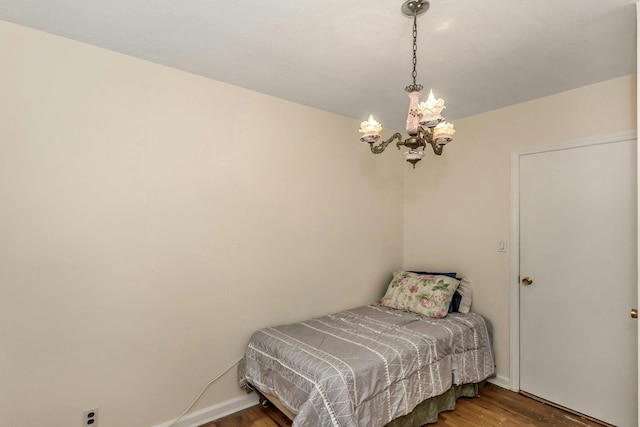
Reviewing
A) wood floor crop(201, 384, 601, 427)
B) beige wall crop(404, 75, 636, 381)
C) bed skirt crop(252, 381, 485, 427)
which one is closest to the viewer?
bed skirt crop(252, 381, 485, 427)

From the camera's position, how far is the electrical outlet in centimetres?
186

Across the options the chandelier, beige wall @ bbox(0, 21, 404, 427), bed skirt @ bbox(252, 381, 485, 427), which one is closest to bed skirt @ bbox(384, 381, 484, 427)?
bed skirt @ bbox(252, 381, 485, 427)

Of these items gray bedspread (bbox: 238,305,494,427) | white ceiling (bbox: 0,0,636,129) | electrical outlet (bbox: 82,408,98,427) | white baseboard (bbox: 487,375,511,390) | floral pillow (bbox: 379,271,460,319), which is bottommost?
white baseboard (bbox: 487,375,511,390)

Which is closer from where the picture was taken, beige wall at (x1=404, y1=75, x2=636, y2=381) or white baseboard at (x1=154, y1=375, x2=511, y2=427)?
white baseboard at (x1=154, y1=375, x2=511, y2=427)

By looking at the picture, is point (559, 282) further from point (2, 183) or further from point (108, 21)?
point (2, 183)

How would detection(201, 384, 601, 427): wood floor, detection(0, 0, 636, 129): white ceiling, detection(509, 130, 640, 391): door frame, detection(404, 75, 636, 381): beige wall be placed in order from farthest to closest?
detection(509, 130, 640, 391): door frame, detection(404, 75, 636, 381): beige wall, detection(201, 384, 601, 427): wood floor, detection(0, 0, 636, 129): white ceiling

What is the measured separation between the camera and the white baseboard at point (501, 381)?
2.73 m

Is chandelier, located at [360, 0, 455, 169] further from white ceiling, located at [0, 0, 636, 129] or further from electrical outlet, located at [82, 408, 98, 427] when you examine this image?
electrical outlet, located at [82, 408, 98, 427]

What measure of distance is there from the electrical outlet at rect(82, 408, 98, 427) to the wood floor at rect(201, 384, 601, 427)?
2.21ft

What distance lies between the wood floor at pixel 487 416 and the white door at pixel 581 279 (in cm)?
15

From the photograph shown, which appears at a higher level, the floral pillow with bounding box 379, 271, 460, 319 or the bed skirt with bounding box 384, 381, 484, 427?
the floral pillow with bounding box 379, 271, 460, 319

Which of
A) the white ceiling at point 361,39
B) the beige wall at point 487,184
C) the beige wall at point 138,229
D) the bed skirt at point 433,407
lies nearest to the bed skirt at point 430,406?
the bed skirt at point 433,407

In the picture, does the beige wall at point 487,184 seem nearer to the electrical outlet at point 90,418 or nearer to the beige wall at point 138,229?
the beige wall at point 138,229

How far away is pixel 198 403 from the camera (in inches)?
88.4
